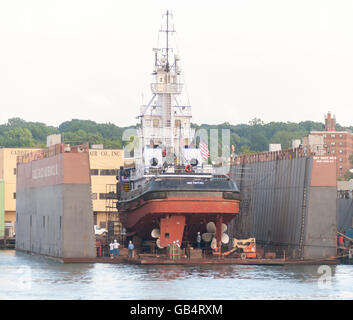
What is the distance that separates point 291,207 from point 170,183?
27.6 ft

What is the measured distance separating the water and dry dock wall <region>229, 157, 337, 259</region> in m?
2.00

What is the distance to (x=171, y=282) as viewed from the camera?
151ft

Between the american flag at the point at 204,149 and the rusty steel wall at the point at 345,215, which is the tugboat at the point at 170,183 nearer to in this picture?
the american flag at the point at 204,149

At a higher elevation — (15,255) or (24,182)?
(24,182)

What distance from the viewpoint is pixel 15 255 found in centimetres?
7000

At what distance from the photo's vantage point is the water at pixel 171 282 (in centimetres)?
4169

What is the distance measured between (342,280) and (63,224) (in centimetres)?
1663

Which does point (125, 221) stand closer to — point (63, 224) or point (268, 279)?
point (63, 224)

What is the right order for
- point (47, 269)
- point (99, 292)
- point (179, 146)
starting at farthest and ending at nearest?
point (179, 146) → point (47, 269) → point (99, 292)

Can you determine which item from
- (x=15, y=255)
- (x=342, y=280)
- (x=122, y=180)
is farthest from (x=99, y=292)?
(x=15, y=255)

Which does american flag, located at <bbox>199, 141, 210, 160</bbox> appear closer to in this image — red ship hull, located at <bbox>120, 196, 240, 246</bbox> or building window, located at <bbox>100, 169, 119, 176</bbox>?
red ship hull, located at <bbox>120, 196, 240, 246</bbox>

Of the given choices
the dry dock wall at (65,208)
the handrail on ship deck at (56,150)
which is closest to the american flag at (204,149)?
the handrail on ship deck at (56,150)
